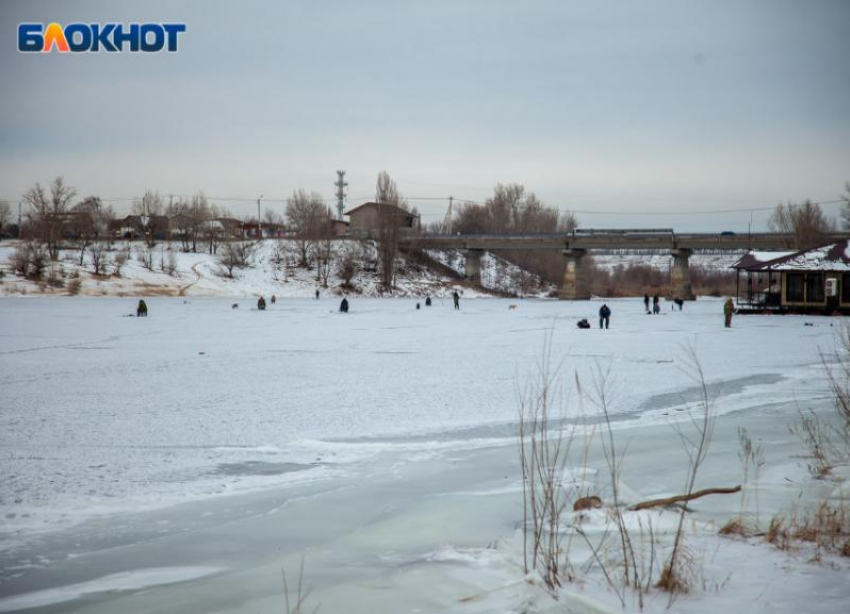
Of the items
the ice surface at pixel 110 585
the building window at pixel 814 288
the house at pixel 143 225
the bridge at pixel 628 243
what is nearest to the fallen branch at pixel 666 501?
the ice surface at pixel 110 585

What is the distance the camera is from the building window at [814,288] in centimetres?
4259

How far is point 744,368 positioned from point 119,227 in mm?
103169

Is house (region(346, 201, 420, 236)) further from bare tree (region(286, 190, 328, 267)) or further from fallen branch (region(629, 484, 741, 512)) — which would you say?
fallen branch (region(629, 484, 741, 512))

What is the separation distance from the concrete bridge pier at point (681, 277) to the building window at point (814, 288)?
81.8 ft

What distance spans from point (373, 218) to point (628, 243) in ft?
122

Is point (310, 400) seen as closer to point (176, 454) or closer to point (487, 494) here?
point (176, 454)

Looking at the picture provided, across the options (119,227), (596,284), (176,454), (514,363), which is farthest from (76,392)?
(119,227)

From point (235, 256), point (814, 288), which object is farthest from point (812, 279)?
point (235, 256)

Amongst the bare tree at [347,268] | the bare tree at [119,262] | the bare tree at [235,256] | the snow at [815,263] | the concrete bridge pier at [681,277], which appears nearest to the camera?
the snow at [815,263]

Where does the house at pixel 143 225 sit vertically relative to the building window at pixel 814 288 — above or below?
above

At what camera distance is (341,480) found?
25.7 ft

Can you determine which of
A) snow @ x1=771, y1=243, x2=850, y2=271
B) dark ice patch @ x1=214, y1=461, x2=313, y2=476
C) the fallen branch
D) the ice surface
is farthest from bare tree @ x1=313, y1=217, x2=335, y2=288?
A: the ice surface

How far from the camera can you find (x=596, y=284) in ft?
329

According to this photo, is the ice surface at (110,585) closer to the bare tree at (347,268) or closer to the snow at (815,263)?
the snow at (815,263)
